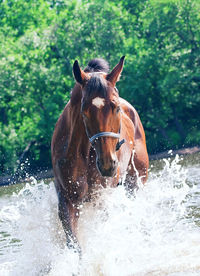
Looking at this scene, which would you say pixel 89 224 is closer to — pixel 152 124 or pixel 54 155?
pixel 54 155

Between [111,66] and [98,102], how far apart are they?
28.6 metres

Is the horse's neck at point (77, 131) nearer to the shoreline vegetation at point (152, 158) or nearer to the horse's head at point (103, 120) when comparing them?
the horse's head at point (103, 120)

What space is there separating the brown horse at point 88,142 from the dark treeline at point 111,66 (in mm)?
26300

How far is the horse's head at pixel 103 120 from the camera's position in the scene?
476 cm

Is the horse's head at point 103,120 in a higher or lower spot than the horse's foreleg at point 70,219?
higher

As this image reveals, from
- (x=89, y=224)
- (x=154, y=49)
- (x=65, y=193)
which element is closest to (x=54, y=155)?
(x=65, y=193)

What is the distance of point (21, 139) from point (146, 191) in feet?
84.1

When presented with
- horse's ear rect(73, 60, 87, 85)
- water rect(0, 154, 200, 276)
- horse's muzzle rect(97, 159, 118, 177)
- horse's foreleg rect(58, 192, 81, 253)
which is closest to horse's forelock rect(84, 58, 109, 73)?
horse's ear rect(73, 60, 87, 85)

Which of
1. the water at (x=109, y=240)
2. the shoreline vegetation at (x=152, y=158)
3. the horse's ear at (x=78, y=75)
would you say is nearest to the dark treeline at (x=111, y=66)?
the shoreline vegetation at (x=152, y=158)

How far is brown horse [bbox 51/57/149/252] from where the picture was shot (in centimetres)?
484

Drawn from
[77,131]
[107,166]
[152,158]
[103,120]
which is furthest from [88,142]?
[152,158]

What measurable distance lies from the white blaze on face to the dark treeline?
27423mm

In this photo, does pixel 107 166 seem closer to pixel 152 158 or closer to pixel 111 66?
pixel 152 158

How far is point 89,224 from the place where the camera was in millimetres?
6414
